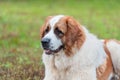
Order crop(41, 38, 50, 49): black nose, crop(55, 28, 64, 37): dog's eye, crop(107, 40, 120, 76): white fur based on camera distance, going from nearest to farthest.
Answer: crop(41, 38, 50, 49): black nose < crop(55, 28, 64, 37): dog's eye < crop(107, 40, 120, 76): white fur

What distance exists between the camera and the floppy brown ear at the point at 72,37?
310 inches

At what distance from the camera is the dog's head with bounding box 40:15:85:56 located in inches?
307

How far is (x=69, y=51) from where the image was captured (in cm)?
793

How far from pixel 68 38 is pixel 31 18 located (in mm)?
13645

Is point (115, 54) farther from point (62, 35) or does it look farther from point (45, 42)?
point (45, 42)

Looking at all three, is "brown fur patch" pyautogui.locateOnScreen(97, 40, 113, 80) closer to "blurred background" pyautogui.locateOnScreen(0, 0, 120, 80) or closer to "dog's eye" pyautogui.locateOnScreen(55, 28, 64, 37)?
"dog's eye" pyautogui.locateOnScreen(55, 28, 64, 37)

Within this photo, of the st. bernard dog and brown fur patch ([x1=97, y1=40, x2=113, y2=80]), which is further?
brown fur patch ([x1=97, y1=40, x2=113, y2=80])

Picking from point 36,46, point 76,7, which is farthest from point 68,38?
point 76,7

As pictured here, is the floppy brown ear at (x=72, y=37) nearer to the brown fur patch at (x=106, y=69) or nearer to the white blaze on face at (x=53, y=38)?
the white blaze on face at (x=53, y=38)

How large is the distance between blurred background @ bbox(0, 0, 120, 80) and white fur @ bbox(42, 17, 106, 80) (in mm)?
1288

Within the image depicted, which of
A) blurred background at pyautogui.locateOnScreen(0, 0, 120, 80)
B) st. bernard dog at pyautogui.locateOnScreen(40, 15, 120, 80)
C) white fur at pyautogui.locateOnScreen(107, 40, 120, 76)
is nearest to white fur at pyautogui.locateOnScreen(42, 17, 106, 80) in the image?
st. bernard dog at pyautogui.locateOnScreen(40, 15, 120, 80)

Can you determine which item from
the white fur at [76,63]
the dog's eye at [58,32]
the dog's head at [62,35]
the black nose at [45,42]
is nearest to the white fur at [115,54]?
the white fur at [76,63]

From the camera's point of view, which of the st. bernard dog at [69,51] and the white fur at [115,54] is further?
the white fur at [115,54]

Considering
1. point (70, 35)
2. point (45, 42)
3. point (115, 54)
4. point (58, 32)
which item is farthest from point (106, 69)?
point (45, 42)
